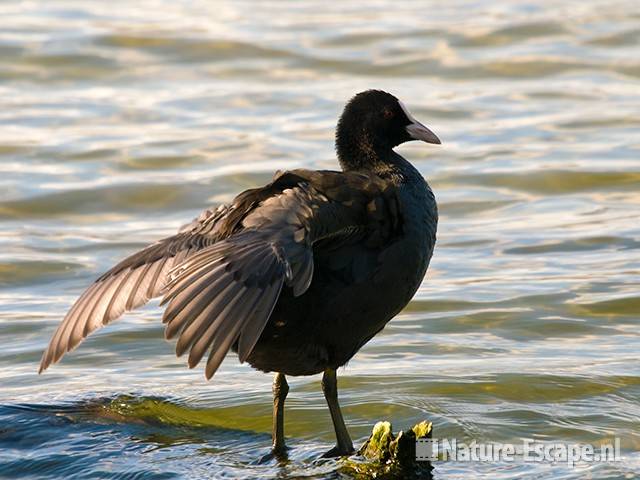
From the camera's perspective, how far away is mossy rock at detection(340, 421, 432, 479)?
5.67 m

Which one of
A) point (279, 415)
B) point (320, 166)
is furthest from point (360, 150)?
point (320, 166)

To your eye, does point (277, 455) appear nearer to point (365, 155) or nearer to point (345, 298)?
point (345, 298)

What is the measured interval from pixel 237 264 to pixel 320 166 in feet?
20.9

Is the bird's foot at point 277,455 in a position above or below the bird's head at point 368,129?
below

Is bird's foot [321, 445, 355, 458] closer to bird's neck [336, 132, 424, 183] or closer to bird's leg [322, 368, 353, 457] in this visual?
bird's leg [322, 368, 353, 457]

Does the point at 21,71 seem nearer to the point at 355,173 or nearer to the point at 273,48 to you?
the point at 273,48

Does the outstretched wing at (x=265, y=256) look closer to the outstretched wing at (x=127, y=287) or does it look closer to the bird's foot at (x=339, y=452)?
the outstretched wing at (x=127, y=287)

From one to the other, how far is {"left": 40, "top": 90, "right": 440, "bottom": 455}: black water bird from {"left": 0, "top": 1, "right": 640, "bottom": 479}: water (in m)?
0.55

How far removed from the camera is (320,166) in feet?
38.1

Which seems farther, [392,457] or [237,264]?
[392,457]

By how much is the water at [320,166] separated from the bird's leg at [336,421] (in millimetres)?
195

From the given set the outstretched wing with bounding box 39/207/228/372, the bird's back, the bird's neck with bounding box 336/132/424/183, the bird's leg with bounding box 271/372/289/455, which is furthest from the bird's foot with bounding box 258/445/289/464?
the bird's neck with bounding box 336/132/424/183

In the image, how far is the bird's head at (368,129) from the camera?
6645 millimetres

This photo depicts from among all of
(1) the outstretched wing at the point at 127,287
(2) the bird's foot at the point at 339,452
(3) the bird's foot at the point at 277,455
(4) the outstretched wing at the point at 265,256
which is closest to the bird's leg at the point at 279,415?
(3) the bird's foot at the point at 277,455
